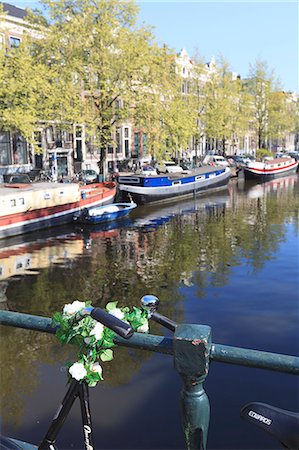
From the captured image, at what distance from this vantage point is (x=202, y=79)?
5541cm

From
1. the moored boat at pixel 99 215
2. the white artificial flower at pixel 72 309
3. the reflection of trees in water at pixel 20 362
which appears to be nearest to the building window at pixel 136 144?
the moored boat at pixel 99 215

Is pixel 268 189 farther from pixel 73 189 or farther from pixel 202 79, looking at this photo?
pixel 73 189

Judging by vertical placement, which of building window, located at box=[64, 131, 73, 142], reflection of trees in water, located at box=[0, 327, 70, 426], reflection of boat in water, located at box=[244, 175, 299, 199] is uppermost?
building window, located at box=[64, 131, 73, 142]

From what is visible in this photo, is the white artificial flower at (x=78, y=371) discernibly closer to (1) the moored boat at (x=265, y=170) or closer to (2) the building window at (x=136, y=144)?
(1) the moored boat at (x=265, y=170)

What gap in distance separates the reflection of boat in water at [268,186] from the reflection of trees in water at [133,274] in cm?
1305

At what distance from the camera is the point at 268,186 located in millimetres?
45906

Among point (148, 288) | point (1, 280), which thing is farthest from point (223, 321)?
point (1, 280)

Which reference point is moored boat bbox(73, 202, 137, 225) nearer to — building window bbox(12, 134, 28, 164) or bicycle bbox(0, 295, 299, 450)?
building window bbox(12, 134, 28, 164)

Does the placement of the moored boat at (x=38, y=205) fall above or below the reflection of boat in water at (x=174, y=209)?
above

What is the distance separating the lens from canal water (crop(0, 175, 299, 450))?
7.19 metres

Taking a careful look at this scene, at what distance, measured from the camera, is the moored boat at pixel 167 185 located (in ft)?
107

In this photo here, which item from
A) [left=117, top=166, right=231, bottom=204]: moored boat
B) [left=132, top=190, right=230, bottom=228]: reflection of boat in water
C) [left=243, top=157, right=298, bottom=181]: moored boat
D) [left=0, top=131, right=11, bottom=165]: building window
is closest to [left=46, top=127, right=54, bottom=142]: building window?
[left=0, top=131, right=11, bottom=165]: building window

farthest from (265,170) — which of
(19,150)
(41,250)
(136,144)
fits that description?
(41,250)

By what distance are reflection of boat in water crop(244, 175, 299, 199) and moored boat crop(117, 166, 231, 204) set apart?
3881 millimetres
